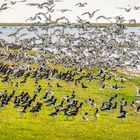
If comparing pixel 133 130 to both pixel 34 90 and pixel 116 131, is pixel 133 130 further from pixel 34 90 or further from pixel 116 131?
pixel 34 90

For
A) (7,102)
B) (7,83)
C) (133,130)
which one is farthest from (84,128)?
(7,83)

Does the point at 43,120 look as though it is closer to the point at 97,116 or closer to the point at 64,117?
the point at 64,117

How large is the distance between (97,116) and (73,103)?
124 inches

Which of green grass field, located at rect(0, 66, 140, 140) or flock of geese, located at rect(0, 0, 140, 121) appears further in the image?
flock of geese, located at rect(0, 0, 140, 121)

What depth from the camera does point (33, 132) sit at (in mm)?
34438

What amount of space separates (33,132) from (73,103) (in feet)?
26.2

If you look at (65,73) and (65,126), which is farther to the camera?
(65,73)

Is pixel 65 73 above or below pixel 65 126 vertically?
below

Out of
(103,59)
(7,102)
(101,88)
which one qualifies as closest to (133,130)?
(7,102)

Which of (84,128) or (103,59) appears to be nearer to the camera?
(84,128)

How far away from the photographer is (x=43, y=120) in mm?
37469

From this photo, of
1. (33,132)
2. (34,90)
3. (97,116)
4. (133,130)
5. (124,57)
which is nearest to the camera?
(33,132)

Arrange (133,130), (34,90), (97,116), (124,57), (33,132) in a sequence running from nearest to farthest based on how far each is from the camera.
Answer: (33,132) → (133,130) → (97,116) → (34,90) → (124,57)

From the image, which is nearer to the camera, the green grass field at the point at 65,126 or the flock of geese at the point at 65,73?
the green grass field at the point at 65,126
